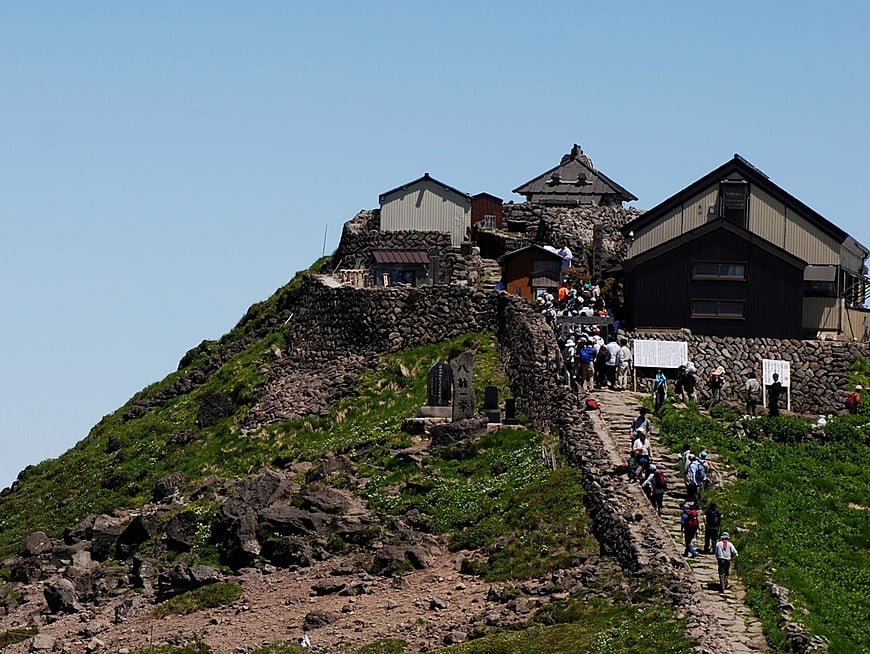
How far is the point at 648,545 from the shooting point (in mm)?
47625

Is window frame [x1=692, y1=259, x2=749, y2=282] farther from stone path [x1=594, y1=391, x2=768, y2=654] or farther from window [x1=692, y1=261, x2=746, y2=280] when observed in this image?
stone path [x1=594, y1=391, x2=768, y2=654]

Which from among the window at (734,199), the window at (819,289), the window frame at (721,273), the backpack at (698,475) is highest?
the window at (734,199)

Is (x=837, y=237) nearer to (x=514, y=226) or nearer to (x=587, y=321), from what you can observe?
(x=587, y=321)

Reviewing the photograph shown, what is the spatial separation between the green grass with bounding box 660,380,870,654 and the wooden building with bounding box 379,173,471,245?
27.6 m

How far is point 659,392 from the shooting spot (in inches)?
2418

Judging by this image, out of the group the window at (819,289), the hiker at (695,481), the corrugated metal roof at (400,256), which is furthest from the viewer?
the corrugated metal roof at (400,256)

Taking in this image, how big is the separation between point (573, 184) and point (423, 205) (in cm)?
884

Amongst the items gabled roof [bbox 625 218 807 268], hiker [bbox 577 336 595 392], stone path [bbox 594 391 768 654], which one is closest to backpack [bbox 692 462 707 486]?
stone path [bbox 594 391 768 654]

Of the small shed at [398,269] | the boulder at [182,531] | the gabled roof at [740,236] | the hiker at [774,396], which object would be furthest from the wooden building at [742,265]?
the boulder at [182,531]

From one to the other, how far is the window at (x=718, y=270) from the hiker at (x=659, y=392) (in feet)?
28.1

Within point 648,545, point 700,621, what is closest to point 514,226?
point 648,545

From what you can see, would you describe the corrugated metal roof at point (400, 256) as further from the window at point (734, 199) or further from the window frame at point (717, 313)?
the window frame at point (717, 313)

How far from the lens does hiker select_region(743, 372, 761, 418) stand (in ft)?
205

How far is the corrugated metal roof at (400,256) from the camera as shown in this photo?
82.7 meters
